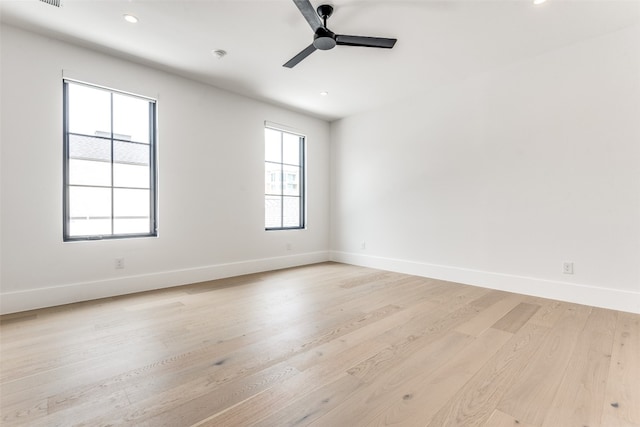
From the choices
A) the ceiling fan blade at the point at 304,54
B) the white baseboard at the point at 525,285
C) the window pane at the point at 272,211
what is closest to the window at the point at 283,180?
the window pane at the point at 272,211

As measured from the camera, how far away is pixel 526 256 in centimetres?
325

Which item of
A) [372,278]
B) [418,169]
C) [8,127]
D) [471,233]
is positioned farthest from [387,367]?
[8,127]

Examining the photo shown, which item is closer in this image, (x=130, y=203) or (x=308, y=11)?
(x=308, y=11)

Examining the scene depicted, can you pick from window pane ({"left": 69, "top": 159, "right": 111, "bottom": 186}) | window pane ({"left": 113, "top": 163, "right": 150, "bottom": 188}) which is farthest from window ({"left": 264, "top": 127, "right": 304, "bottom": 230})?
window pane ({"left": 69, "top": 159, "right": 111, "bottom": 186})

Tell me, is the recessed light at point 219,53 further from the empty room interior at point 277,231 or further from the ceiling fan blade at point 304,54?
the ceiling fan blade at point 304,54

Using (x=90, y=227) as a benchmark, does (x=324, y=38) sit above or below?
above

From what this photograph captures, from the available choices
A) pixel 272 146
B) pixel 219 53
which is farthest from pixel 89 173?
pixel 272 146

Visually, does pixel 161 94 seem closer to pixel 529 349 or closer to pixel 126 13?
pixel 126 13

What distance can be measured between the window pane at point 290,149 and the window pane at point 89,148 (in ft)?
8.01

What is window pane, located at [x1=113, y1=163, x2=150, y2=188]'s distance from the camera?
3.27 meters

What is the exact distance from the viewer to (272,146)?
4.76 metres

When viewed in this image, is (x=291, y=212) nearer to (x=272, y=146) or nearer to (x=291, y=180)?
(x=291, y=180)

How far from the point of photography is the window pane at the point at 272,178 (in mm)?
4629

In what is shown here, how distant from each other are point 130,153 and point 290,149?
2.40 metres
